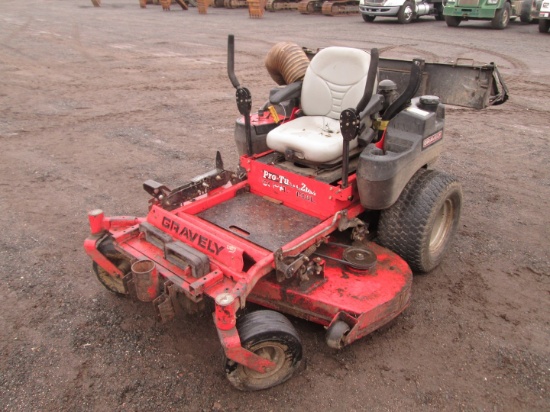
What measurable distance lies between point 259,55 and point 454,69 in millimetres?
8088

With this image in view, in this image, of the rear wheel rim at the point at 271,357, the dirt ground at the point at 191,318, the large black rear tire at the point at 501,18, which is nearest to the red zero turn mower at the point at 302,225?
the rear wheel rim at the point at 271,357

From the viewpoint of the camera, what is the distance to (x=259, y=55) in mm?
11742

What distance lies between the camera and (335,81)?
387 centimetres

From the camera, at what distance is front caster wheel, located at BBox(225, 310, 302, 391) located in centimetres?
256

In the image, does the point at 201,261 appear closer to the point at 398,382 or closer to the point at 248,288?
the point at 248,288

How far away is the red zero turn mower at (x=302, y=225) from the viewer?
8.93 feet

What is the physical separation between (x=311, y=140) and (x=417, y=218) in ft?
3.14

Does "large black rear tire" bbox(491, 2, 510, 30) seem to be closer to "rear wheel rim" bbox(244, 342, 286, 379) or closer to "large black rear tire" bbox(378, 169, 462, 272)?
"large black rear tire" bbox(378, 169, 462, 272)

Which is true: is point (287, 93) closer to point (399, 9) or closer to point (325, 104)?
point (325, 104)

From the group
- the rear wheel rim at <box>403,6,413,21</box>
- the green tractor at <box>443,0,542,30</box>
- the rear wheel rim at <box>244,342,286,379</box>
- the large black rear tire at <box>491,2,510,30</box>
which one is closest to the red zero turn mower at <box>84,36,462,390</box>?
the rear wheel rim at <box>244,342,286,379</box>

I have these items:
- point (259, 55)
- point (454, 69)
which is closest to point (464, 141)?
point (454, 69)

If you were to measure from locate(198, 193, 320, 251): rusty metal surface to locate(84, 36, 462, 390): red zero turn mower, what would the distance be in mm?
13

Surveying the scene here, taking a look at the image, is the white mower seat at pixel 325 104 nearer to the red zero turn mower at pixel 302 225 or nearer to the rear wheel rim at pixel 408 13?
the red zero turn mower at pixel 302 225

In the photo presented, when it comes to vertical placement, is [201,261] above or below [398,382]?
above
